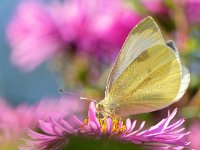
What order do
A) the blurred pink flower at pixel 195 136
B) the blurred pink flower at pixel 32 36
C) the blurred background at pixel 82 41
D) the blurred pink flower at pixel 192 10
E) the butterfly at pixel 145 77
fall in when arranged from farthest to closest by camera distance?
the blurred pink flower at pixel 32 36
the blurred pink flower at pixel 192 10
the blurred background at pixel 82 41
the butterfly at pixel 145 77
the blurred pink flower at pixel 195 136

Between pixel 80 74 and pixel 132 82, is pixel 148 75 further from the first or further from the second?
pixel 80 74

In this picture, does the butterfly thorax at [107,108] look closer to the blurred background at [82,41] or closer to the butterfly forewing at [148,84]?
the butterfly forewing at [148,84]

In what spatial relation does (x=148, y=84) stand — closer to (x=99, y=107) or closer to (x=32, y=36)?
(x=99, y=107)

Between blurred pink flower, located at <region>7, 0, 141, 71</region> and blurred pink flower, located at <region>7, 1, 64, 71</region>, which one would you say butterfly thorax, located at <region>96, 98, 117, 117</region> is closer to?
blurred pink flower, located at <region>7, 0, 141, 71</region>

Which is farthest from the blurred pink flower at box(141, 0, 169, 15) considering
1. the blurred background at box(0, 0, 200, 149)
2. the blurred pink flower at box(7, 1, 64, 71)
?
the blurred pink flower at box(7, 1, 64, 71)

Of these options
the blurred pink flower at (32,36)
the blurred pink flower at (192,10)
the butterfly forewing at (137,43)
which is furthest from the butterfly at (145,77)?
the blurred pink flower at (32,36)

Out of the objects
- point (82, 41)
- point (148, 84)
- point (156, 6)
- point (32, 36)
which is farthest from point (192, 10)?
point (148, 84)

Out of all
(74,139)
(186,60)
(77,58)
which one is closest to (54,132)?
(74,139)

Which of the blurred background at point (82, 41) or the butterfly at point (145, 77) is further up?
the blurred background at point (82, 41)
